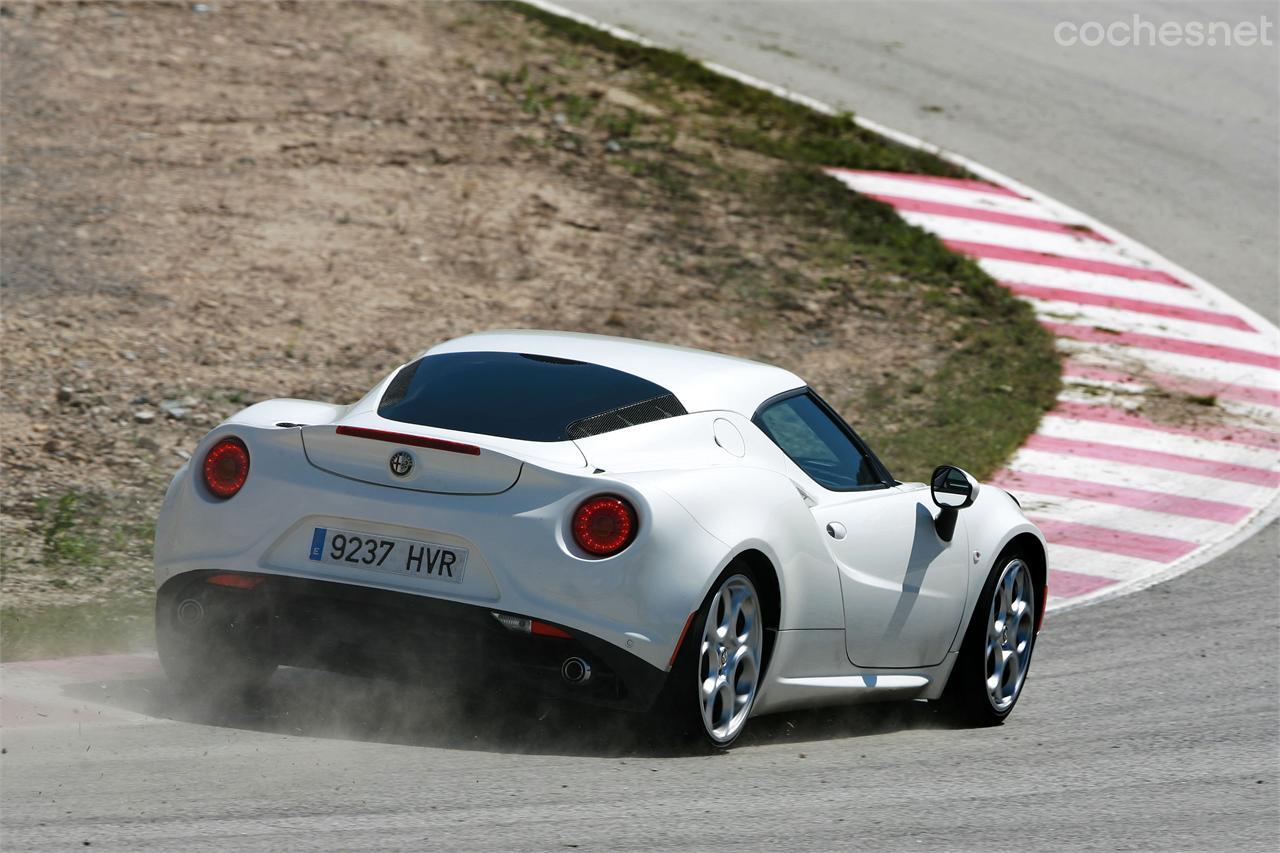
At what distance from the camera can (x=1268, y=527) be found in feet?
36.7

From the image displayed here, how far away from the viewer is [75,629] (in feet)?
24.1

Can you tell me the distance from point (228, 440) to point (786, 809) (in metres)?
2.23

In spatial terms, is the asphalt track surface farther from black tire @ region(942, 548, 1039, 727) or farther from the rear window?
the rear window

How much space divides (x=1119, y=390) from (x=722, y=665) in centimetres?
862

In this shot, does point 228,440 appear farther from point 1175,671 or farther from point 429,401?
point 1175,671

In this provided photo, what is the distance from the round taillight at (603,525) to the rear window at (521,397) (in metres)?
0.36

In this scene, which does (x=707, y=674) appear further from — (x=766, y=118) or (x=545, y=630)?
(x=766, y=118)

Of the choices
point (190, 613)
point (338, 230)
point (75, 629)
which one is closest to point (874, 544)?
point (190, 613)

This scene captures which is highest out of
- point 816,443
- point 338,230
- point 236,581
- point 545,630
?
point 816,443

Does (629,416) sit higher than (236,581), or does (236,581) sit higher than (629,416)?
(629,416)

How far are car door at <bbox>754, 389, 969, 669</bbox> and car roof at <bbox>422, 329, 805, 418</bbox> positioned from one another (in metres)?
0.09

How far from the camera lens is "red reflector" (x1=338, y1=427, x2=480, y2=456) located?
18.7 ft

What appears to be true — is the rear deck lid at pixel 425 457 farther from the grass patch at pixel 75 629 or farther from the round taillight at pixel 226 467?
the grass patch at pixel 75 629

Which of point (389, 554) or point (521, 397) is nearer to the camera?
point (389, 554)
